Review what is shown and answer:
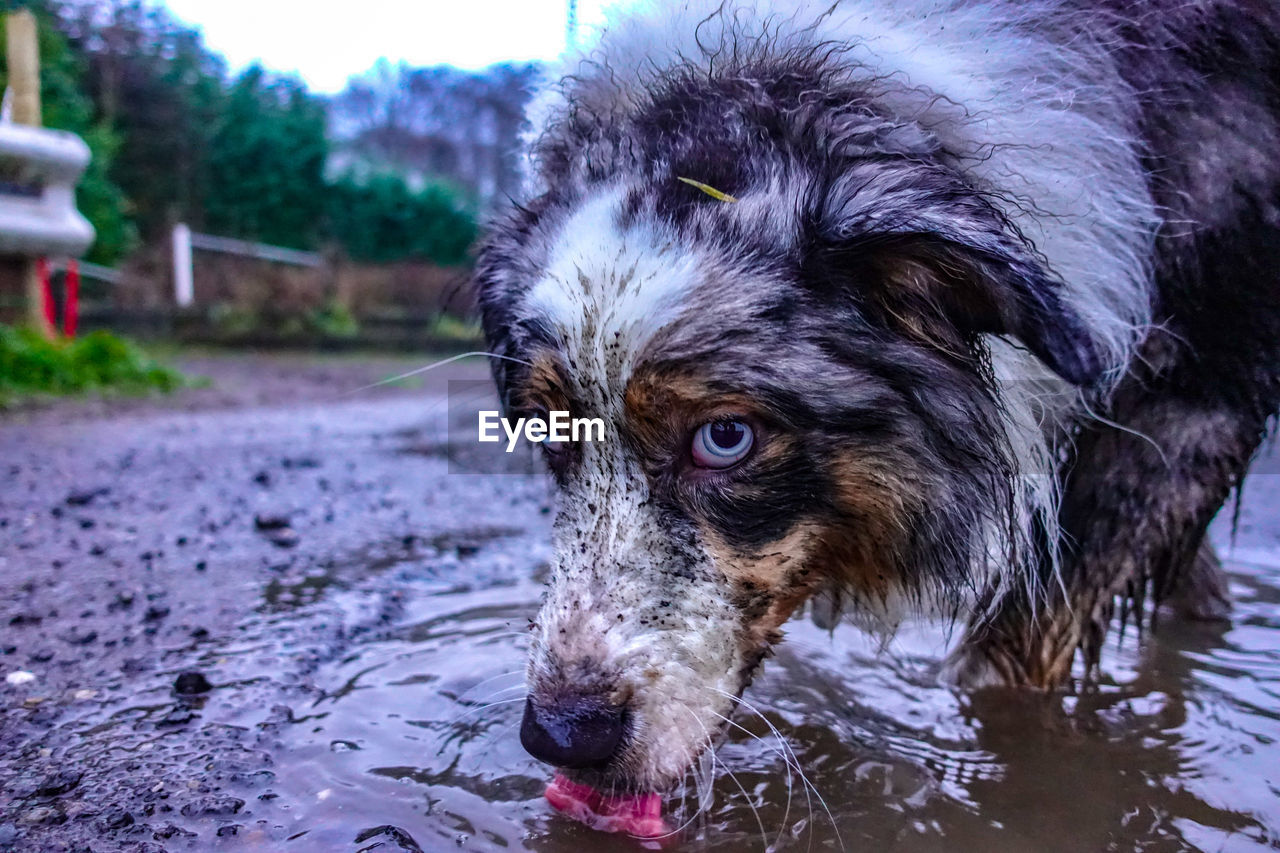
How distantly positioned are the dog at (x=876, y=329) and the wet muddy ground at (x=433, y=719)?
0.95ft

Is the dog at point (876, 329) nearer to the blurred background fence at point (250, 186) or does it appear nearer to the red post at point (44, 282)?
the red post at point (44, 282)

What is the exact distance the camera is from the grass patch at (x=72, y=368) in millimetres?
8320

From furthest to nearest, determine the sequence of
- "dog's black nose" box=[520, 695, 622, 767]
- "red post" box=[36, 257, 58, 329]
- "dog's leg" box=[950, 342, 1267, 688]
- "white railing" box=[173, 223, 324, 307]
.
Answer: "white railing" box=[173, 223, 324, 307] < "red post" box=[36, 257, 58, 329] < "dog's leg" box=[950, 342, 1267, 688] < "dog's black nose" box=[520, 695, 622, 767]

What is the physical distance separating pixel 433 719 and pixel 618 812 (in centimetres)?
75

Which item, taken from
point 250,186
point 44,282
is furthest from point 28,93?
point 250,186

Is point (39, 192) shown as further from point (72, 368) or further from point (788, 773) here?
point (788, 773)

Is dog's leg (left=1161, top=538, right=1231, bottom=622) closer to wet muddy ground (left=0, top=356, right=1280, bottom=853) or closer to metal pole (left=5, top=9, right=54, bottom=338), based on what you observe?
wet muddy ground (left=0, top=356, right=1280, bottom=853)

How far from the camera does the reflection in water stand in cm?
214

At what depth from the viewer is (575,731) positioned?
75.7 inches

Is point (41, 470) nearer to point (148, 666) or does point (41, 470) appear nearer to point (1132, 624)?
point (148, 666)

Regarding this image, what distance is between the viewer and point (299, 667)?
9.59 feet

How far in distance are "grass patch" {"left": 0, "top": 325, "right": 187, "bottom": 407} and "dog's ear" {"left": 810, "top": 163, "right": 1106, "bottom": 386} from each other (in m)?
7.69

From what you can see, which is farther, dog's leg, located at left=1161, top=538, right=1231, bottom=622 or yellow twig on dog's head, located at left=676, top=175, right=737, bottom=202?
dog's leg, located at left=1161, top=538, right=1231, bottom=622

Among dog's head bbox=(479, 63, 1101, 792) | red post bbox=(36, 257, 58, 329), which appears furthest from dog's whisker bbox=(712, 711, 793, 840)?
red post bbox=(36, 257, 58, 329)
